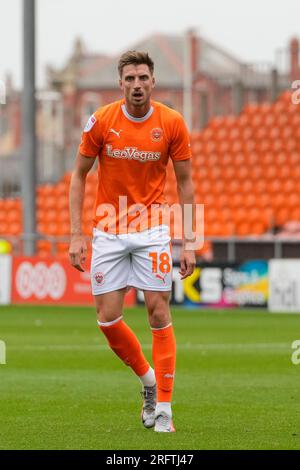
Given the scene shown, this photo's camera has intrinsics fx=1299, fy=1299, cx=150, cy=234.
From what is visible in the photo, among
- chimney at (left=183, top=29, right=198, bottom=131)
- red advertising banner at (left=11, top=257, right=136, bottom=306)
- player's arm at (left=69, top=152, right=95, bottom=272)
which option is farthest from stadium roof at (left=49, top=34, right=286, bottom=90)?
player's arm at (left=69, top=152, right=95, bottom=272)

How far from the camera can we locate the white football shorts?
8.39 meters

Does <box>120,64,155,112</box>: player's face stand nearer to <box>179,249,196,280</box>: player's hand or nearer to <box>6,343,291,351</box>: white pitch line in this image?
<box>179,249,196,280</box>: player's hand

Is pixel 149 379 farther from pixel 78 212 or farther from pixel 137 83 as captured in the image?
pixel 137 83

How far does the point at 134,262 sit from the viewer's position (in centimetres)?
848

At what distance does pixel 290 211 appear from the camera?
29219 mm

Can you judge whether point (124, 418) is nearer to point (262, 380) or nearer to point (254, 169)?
point (262, 380)

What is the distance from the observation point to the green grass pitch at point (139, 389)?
7961 millimetres

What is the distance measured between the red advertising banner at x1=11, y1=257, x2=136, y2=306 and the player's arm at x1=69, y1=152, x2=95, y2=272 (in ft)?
55.9

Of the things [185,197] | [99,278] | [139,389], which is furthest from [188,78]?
[99,278]

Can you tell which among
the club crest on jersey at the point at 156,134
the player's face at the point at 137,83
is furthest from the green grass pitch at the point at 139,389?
the player's face at the point at 137,83

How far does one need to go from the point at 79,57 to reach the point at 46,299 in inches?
2180

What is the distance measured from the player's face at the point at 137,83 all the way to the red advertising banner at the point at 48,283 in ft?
57.0

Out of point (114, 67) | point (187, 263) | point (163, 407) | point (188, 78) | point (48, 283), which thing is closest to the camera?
point (163, 407)

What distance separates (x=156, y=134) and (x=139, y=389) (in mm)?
3322
